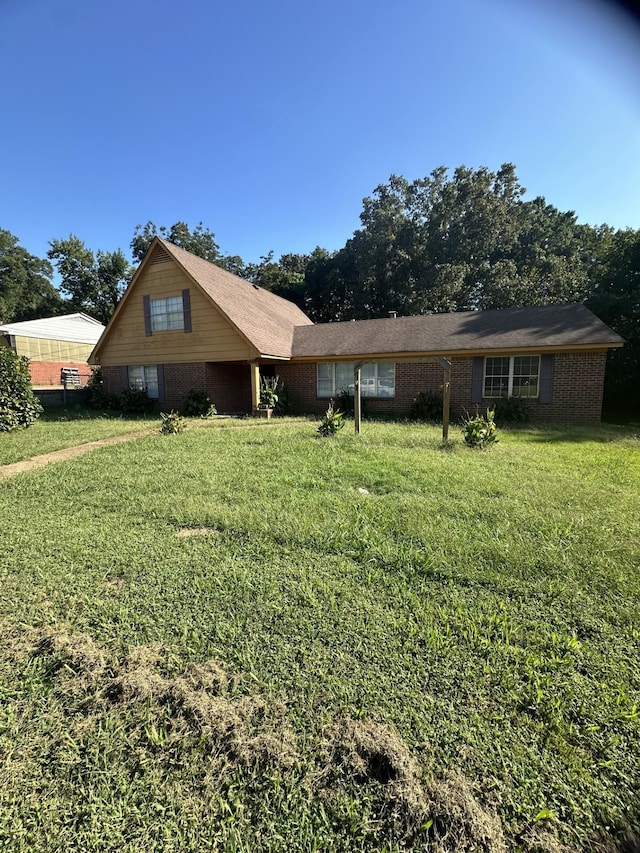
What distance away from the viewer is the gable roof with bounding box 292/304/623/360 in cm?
1226

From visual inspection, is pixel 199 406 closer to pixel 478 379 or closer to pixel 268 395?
pixel 268 395

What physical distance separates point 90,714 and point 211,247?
1723 inches

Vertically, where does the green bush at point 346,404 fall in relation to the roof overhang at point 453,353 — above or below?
below

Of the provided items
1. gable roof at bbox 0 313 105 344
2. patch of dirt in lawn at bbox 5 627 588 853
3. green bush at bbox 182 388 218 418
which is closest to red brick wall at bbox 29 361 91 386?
gable roof at bbox 0 313 105 344

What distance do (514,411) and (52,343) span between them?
29380 millimetres

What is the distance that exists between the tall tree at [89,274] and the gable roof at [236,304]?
29.6 metres

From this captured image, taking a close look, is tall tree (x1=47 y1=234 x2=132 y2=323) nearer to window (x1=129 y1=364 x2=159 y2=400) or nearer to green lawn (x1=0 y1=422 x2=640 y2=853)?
window (x1=129 y1=364 x2=159 y2=400)

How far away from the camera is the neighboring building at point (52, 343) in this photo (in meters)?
24.9

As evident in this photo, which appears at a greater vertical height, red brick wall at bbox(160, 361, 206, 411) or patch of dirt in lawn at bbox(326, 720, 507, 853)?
red brick wall at bbox(160, 361, 206, 411)

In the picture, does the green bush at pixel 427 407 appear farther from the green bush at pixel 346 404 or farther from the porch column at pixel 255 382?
the porch column at pixel 255 382

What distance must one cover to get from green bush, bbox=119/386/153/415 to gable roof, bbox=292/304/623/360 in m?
6.25

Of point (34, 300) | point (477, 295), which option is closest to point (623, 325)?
point (477, 295)

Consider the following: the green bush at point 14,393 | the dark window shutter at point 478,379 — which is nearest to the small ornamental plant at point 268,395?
the green bush at point 14,393

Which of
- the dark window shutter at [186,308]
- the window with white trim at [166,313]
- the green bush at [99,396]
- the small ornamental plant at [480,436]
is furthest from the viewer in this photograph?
the green bush at [99,396]
